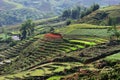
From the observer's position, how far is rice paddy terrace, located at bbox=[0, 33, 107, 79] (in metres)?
75.4

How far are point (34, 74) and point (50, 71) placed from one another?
10.7 feet

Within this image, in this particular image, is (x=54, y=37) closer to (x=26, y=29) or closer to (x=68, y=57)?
(x=68, y=57)

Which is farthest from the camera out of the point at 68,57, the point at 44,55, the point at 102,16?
the point at 102,16

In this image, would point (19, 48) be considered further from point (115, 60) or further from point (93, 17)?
point (115, 60)

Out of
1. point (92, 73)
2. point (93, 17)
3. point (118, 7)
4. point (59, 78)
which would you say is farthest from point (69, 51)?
Result: point (118, 7)

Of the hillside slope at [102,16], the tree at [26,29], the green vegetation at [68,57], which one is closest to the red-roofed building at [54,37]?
the green vegetation at [68,57]

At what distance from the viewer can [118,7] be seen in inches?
5217

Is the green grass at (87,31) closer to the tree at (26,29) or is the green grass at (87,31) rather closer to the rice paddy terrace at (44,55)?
the rice paddy terrace at (44,55)

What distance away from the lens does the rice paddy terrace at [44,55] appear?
75.4 m

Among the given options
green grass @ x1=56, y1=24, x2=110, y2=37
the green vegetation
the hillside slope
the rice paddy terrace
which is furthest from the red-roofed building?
the hillside slope

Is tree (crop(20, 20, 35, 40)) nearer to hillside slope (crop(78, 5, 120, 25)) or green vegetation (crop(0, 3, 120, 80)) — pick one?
hillside slope (crop(78, 5, 120, 25))

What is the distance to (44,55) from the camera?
8531 centimetres

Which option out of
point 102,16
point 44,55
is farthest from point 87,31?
A: point 102,16

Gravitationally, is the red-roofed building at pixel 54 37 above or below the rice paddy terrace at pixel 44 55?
above
